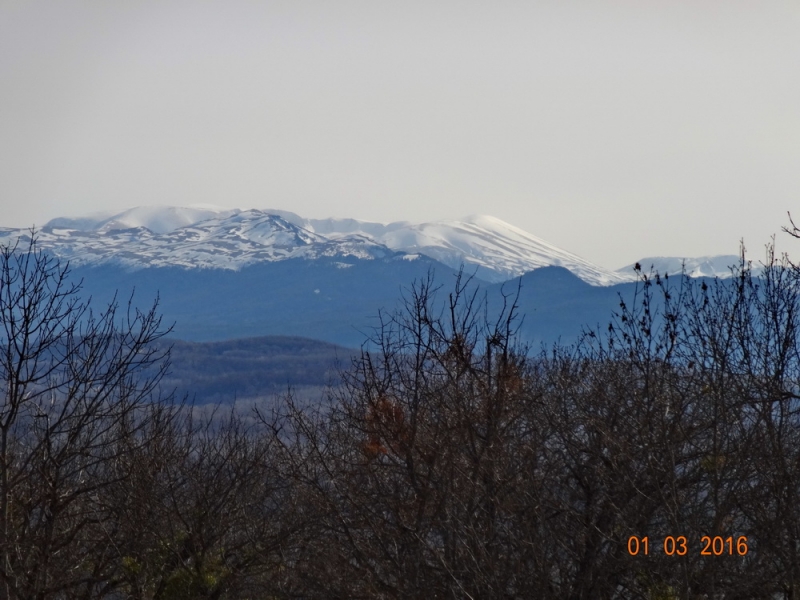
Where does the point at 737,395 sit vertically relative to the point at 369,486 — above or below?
above

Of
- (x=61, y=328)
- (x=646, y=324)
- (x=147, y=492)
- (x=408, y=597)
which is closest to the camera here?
(x=408, y=597)

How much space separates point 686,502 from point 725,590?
160 cm

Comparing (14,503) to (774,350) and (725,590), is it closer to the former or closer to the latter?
(725,590)

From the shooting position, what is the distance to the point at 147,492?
16.1 meters

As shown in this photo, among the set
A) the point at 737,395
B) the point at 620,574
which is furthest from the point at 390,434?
the point at 737,395

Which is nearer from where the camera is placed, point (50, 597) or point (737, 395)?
point (737, 395)

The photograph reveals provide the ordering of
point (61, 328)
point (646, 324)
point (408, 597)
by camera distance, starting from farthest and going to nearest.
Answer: point (646, 324), point (61, 328), point (408, 597)
